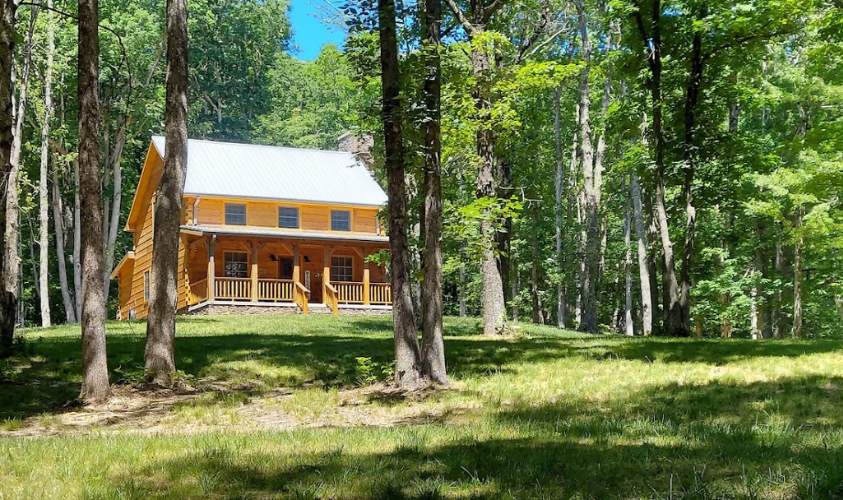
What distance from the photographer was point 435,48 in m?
11.1

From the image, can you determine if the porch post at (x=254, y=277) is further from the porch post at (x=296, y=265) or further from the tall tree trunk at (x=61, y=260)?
the tall tree trunk at (x=61, y=260)

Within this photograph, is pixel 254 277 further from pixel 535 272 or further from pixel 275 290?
pixel 535 272

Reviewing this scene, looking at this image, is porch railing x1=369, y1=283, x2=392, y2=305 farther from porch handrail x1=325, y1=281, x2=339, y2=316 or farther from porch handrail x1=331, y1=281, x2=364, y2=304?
porch handrail x1=325, y1=281, x2=339, y2=316

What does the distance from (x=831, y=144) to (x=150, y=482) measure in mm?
21913

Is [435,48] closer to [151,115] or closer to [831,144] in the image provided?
[831,144]

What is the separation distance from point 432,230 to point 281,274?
86.7 ft

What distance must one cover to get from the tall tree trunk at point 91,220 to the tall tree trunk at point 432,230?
171 inches

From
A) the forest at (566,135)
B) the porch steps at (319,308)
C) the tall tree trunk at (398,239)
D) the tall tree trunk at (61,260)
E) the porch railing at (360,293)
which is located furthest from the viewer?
the porch railing at (360,293)

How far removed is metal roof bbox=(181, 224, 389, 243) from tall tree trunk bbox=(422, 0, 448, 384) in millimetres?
21435

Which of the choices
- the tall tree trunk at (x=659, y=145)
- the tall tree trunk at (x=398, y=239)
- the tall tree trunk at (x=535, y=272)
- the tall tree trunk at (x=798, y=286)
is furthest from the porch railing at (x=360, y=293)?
the tall tree trunk at (x=398, y=239)

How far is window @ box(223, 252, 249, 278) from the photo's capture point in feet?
115

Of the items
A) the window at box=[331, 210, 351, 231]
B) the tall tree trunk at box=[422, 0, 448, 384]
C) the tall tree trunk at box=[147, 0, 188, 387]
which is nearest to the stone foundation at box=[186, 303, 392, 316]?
the window at box=[331, 210, 351, 231]

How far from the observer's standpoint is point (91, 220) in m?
10.5

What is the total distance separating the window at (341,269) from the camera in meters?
37.2
